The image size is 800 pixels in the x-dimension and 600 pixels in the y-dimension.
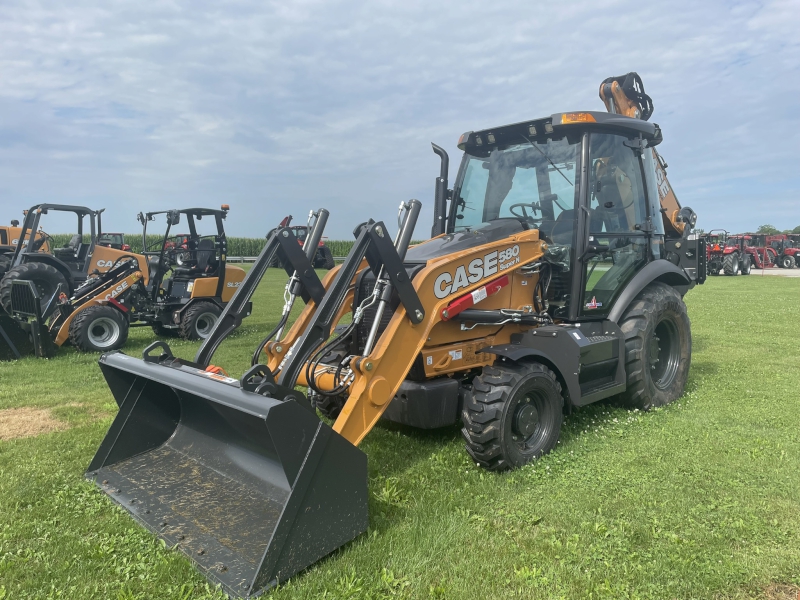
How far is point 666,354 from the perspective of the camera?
639cm

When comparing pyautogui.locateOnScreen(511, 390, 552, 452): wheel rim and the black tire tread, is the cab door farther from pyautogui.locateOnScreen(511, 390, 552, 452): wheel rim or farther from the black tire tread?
the black tire tread

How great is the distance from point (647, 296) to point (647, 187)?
112cm

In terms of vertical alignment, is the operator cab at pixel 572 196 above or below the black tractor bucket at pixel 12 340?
above

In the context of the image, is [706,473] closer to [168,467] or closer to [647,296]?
[647,296]

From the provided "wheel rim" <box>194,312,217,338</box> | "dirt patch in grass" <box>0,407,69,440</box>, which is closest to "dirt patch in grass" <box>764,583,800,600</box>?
"dirt patch in grass" <box>0,407,69,440</box>

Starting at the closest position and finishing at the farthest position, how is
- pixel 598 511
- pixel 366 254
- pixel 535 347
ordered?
pixel 598 511 → pixel 366 254 → pixel 535 347

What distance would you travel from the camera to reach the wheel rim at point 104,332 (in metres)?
9.81

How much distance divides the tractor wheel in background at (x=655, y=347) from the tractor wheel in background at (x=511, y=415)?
131cm

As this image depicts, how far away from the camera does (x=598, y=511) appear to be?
366 cm

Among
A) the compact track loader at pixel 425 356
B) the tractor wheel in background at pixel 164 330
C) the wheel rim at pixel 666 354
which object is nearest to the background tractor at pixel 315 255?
the compact track loader at pixel 425 356

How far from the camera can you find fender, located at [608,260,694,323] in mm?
5570

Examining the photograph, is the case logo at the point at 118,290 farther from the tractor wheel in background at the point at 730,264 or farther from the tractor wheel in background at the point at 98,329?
the tractor wheel in background at the point at 730,264

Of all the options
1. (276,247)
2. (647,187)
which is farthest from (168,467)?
(647,187)

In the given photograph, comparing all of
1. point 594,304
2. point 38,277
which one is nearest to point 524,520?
point 594,304
